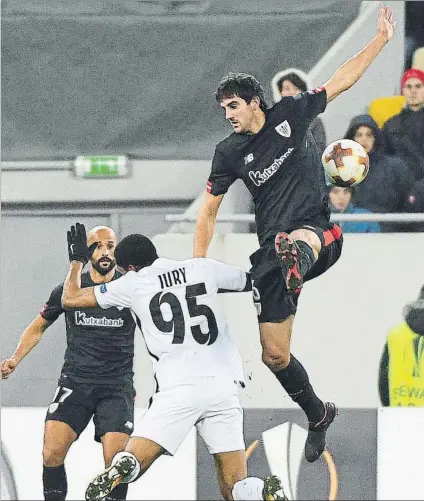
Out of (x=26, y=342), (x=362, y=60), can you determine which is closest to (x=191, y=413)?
(x=26, y=342)

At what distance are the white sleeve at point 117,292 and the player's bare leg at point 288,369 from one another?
62 centimetres

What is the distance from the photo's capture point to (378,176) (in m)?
7.00

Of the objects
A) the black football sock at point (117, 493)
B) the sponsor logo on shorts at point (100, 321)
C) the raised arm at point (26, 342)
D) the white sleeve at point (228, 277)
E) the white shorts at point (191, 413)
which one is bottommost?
the black football sock at point (117, 493)

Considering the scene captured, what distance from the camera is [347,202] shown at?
7.30 meters

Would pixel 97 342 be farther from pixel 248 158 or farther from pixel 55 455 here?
pixel 248 158

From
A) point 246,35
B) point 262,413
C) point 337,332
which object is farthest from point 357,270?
point 246,35

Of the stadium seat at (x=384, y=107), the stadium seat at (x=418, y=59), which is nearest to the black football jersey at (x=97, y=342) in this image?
the stadium seat at (x=384, y=107)

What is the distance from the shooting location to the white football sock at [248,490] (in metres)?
6.23

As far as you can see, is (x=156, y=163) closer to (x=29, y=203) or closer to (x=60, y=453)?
(x=29, y=203)

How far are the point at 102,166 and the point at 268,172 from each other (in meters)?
2.51

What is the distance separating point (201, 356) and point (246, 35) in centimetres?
230

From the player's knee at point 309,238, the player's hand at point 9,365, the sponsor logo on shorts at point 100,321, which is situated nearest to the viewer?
the player's knee at point 309,238

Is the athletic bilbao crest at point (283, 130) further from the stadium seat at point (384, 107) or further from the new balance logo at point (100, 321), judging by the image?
the new balance logo at point (100, 321)

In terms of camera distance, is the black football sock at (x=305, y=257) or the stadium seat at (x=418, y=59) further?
the stadium seat at (x=418, y=59)
